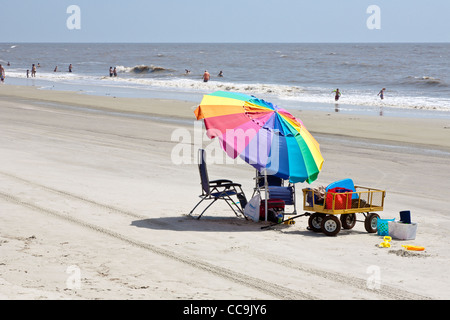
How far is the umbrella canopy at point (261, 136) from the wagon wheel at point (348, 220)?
0.84m

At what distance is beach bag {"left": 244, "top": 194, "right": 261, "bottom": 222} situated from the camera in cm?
945

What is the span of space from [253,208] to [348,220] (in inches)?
55.7

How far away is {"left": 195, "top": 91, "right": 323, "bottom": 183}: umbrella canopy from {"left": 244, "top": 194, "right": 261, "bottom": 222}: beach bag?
0.78 metres

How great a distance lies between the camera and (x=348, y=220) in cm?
931

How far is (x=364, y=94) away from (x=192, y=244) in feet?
107

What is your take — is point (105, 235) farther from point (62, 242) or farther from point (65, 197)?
point (65, 197)

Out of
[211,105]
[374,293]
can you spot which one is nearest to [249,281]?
[374,293]

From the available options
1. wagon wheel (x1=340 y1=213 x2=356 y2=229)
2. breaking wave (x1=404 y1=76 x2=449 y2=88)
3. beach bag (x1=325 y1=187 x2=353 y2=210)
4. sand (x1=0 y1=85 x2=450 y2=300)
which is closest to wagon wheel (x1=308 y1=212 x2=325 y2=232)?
sand (x1=0 y1=85 x2=450 y2=300)

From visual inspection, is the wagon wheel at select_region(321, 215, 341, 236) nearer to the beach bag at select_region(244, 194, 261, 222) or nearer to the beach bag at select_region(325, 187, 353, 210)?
the beach bag at select_region(325, 187, 353, 210)

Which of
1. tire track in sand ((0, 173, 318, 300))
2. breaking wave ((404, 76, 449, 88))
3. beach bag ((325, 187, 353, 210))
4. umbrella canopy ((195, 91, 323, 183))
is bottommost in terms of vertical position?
tire track in sand ((0, 173, 318, 300))

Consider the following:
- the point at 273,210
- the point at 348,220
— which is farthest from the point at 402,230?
the point at 273,210

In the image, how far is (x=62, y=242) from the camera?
775 centimetres

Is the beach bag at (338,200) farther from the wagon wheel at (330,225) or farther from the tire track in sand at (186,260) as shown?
the tire track in sand at (186,260)

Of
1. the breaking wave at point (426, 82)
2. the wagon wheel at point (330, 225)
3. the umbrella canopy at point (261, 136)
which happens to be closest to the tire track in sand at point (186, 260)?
the umbrella canopy at point (261, 136)
